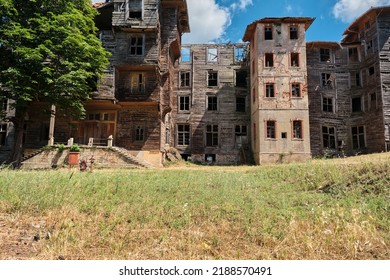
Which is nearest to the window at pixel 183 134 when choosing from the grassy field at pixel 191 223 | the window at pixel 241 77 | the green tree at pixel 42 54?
the window at pixel 241 77

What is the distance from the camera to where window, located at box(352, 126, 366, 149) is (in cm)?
2756

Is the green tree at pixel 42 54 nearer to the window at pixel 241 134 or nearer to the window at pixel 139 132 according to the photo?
the window at pixel 139 132

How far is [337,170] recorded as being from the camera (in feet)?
31.6

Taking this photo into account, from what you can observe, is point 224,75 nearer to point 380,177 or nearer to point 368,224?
point 380,177

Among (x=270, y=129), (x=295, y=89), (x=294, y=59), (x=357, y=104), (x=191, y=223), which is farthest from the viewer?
(x=357, y=104)

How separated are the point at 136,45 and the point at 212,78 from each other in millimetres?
10783

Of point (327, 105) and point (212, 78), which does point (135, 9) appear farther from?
point (327, 105)

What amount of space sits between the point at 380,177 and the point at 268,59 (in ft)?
68.3

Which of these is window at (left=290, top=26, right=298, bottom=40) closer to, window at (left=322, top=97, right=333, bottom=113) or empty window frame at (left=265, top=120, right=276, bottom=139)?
window at (left=322, top=97, right=333, bottom=113)

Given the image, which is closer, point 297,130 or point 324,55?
point 297,130

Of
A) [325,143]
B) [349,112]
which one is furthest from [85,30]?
[349,112]

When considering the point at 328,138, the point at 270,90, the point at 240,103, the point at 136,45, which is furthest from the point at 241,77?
the point at 136,45

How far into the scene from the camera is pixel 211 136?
29.2 m

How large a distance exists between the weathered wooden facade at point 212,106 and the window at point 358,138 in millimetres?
11934
